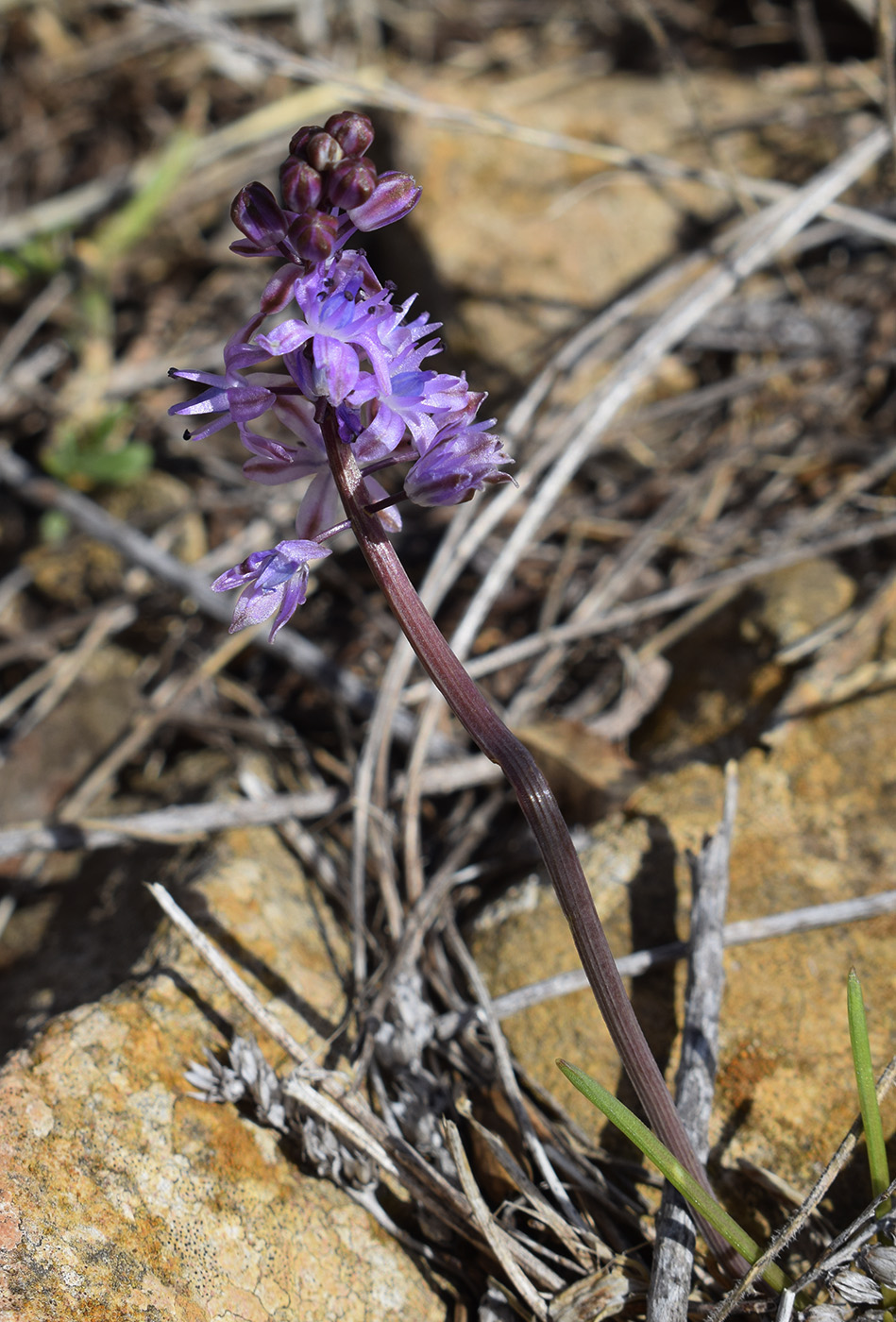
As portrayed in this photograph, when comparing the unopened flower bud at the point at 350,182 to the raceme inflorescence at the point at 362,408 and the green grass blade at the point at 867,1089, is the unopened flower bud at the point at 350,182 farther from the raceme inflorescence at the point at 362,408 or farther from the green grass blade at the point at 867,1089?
the green grass blade at the point at 867,1089

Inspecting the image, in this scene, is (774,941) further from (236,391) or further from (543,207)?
(543,207)

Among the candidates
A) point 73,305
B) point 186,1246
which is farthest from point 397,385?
point 73,305

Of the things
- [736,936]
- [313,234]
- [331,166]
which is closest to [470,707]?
[313,234]

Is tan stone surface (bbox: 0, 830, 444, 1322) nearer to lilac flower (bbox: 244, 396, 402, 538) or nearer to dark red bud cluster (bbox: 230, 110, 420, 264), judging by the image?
lilac flower (bbox: 244, 396, 402, 538)

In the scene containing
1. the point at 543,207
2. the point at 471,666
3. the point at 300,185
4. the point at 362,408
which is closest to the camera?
the point at 300,185

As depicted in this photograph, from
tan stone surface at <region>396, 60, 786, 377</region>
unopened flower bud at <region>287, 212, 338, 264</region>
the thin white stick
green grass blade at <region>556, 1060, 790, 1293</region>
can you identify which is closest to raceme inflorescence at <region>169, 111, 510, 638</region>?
unopened flower bud at <region>287, 212, 338, 264</region>

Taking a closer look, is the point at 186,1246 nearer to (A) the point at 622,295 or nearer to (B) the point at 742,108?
(A) the point at 622,295
